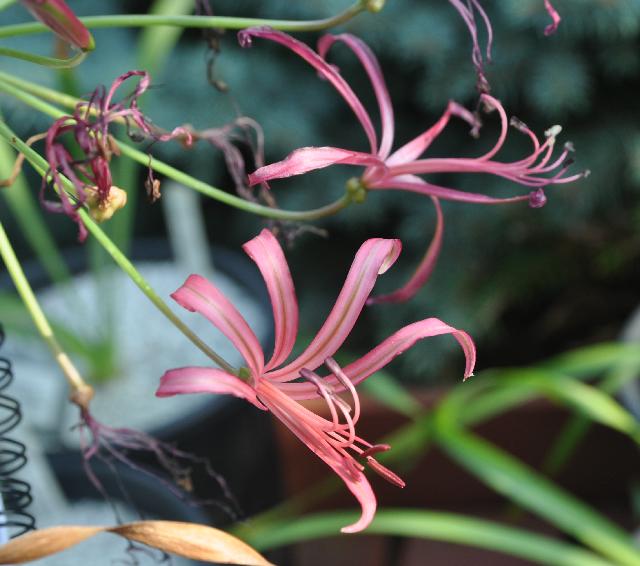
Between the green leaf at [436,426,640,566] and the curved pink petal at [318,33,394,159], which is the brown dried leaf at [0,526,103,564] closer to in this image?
the curved pink petal at [318,33,394,159]

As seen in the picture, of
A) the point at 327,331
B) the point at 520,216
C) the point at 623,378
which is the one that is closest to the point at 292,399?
the point at 327,331

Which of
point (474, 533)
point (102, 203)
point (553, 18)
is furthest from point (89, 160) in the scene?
point (474, 533)

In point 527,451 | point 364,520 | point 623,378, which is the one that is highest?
→ point 364,520

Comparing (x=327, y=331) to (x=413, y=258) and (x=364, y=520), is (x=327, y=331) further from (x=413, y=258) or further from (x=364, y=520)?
(x=413, y=258)

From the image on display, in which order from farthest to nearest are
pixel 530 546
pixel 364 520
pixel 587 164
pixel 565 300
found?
pixel 565 300, pixel 587 164, pixel 530 546, pixel 364 520

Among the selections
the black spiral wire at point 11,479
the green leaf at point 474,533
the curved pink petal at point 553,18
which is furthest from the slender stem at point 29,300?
the green leaf at point 474,533

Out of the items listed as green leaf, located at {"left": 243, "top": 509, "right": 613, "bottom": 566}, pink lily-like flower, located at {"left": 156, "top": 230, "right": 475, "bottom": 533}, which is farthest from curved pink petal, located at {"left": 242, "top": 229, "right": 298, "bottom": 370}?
green leaf, located at {"left": 243, "top": 509, "right": 613, "bottom": 566}

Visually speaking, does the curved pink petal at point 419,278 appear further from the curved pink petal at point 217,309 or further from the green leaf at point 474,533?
the green leaf at point 474,533
